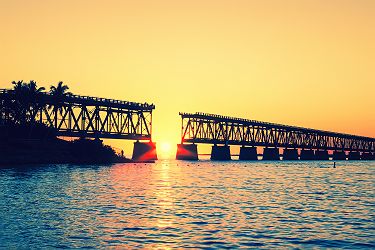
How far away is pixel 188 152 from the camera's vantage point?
197 meters

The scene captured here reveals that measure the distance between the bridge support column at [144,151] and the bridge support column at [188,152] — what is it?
37397 mm

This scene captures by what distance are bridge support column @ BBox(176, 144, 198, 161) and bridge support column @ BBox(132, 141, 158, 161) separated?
37.4 meters

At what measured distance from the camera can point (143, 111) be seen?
152m

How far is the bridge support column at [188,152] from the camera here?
195 m

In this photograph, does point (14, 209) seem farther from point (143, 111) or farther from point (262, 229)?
Result: point (143, 111)

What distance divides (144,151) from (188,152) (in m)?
44.1

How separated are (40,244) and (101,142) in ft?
356

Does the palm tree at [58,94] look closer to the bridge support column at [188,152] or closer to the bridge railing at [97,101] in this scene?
the bridge railing at [97,101]

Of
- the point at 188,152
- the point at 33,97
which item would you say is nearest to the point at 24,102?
the point at 33,97

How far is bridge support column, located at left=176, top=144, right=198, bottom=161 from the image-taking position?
7667 inches

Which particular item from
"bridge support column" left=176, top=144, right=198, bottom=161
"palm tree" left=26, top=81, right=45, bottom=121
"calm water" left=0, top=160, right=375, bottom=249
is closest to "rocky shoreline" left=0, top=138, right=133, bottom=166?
"palm tree" left=26, top=81, right=45, bottom=121

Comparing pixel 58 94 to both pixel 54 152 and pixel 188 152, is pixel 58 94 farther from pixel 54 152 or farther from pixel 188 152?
pixel 188 152

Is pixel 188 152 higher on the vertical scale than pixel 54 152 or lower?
higher

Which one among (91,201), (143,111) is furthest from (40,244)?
(143,111)
